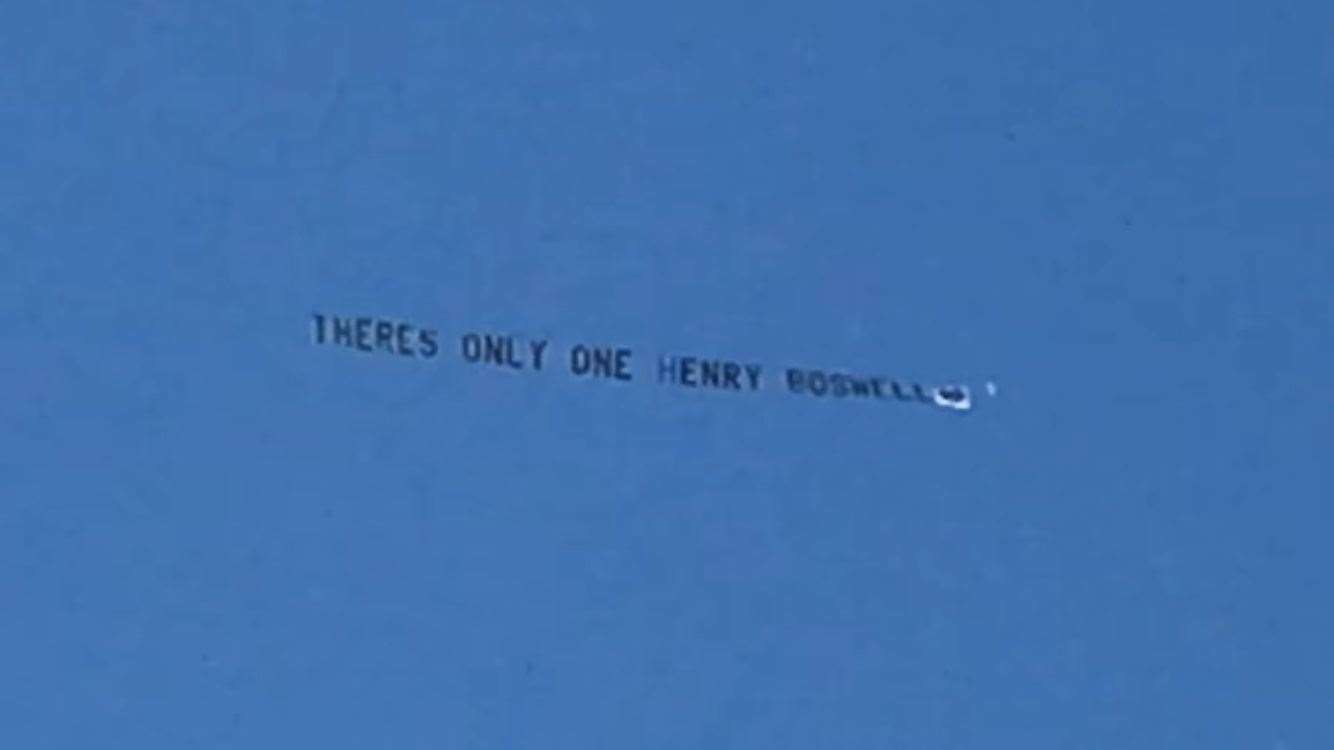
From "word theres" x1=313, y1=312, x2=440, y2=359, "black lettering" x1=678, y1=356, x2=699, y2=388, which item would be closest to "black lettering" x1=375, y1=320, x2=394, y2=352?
"word theres" x1=313, y1=312, x2=440, y2=359

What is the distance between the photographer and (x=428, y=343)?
102 centimetres

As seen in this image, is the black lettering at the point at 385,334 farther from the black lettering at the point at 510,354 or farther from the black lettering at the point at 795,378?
the black lettering at the point at 795,378

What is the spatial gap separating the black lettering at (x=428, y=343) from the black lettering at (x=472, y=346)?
14mm

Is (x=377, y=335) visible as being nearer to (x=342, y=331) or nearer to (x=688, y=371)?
(x=342, y=331)

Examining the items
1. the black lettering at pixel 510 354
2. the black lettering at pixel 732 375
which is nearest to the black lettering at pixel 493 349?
the black lettering at pixel 510 354

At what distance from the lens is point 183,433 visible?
41.3 inches

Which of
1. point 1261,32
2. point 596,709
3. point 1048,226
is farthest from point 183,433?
point 1261,32

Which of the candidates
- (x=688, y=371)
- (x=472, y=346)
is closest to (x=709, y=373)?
(x=688, y=371)

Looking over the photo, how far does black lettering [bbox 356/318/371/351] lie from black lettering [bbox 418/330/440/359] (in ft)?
0.08

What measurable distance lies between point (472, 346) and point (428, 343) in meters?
0.02

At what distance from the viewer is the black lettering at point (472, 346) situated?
1015mm

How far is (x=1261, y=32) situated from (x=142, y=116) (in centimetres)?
51

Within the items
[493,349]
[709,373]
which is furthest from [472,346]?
[709,373]

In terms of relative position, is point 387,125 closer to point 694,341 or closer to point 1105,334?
point 694,341
